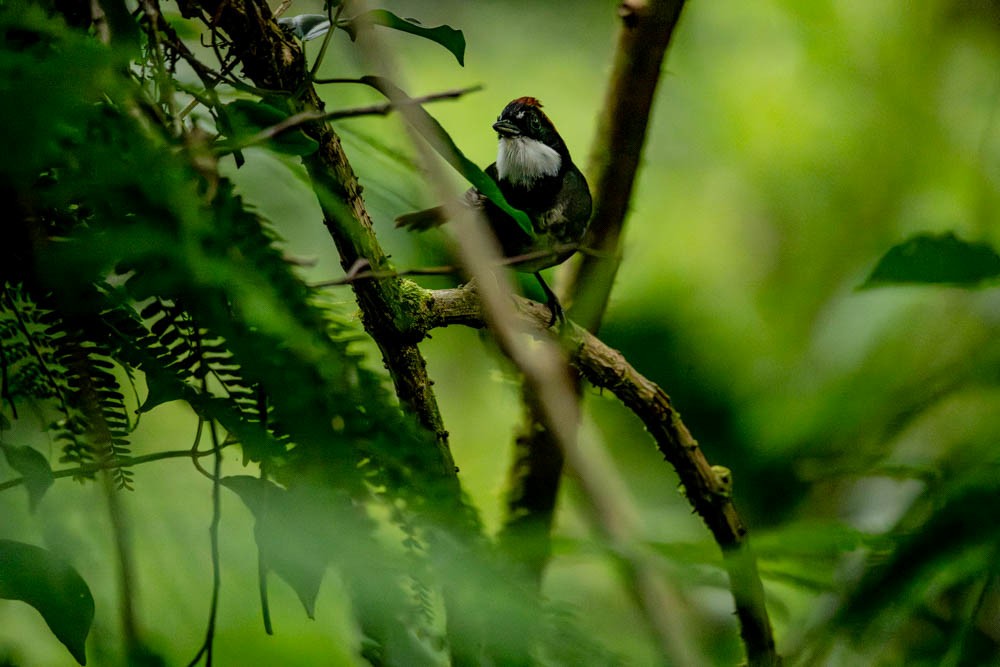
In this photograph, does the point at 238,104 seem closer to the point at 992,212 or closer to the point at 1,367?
the point at 1,367

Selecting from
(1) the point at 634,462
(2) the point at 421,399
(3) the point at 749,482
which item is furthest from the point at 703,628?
(2) the point at 421,399

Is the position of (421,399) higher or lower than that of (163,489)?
lower

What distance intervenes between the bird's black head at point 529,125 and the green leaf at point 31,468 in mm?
993

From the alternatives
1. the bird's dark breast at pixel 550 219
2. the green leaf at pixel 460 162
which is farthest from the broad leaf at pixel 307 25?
the bird's dark breast at pixel 550 219

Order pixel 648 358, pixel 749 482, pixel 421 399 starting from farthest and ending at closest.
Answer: pixel 648 358 → pixel 749 482 → pixel 421 399

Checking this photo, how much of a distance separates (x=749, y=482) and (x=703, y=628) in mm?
360

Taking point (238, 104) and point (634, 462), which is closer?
point (238, 104)

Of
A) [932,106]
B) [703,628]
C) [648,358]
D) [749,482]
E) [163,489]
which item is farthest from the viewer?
[932,106]

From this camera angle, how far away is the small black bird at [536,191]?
1106mm

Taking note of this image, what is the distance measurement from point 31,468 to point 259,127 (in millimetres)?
200

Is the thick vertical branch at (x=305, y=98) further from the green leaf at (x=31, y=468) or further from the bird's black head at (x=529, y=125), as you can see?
the bird's black head at (x=529, y=125)

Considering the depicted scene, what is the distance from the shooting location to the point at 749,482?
206 centimetres

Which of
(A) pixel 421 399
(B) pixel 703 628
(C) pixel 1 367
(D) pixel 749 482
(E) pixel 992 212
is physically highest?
(C) pixel 1 367

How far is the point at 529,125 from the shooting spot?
133cm
